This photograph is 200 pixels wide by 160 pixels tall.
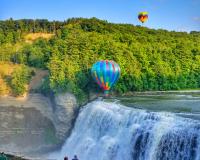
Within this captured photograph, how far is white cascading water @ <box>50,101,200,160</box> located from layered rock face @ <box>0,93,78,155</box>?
984 mm

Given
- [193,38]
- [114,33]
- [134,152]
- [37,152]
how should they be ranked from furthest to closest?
[193,38]
[114,33]
[37,152]
[134,152]

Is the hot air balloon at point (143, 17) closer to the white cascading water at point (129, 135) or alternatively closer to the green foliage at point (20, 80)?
the green foliage at point (20, 80)

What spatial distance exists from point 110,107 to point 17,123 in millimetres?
7555

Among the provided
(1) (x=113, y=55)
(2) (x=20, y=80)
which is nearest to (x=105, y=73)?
(1) (x=113, y=55)

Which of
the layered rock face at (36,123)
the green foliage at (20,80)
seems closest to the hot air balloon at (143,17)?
the green foliage at (20,80)

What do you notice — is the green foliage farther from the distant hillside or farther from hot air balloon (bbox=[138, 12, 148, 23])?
hot air balloon (bbox=[138, 12, 148, 23])

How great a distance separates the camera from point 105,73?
104 ft

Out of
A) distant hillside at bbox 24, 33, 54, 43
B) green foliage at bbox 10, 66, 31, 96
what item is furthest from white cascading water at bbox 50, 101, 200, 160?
distant hillside at bbox 24, 33, 54, 43

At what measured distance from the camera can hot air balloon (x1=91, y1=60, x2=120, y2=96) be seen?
105 feet

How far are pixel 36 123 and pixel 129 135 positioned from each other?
10.5m

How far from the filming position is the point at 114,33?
42781 millimetres

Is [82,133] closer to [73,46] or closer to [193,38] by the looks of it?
[73,46]

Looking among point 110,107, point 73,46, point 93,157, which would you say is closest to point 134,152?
point 93,157

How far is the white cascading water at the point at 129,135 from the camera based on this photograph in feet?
63.9
